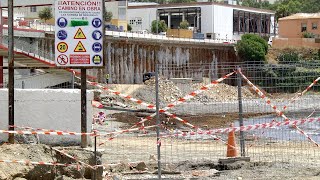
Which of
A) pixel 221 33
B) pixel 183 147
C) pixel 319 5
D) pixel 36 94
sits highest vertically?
pixel 319 5

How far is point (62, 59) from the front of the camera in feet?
44.0

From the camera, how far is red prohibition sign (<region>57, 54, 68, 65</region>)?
13406mm

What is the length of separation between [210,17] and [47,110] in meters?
81.7

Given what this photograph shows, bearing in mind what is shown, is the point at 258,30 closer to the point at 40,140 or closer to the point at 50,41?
the point at 50,41

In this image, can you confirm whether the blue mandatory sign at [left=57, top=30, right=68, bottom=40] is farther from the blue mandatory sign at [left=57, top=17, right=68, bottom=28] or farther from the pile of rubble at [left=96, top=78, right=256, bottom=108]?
the pile of rubble at [left=96, top=78, right=256, bottom=108]

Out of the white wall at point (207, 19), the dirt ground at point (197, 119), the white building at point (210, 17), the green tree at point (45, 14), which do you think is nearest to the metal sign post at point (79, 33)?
the dirt ground at point (197, 119)

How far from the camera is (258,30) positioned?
364 ft

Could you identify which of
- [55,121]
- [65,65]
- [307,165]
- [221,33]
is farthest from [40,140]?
[221,33]

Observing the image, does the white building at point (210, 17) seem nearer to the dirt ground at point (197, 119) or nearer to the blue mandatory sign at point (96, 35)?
the dirt ground at point (197, 119)

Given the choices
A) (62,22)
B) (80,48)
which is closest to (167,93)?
(80,48)

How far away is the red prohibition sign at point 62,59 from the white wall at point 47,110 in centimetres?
98

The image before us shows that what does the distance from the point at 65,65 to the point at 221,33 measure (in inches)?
3300

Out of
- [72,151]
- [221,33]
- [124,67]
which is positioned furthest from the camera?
[221,33]

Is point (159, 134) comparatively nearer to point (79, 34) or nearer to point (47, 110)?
point (79, 34)
